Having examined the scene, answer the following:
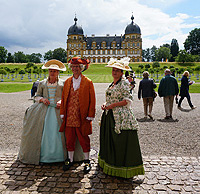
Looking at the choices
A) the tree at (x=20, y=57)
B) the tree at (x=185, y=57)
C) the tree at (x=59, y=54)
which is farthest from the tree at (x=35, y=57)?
the tree at (x=185, y=57)

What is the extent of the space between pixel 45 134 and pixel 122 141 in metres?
1.52

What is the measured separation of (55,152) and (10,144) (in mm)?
1780

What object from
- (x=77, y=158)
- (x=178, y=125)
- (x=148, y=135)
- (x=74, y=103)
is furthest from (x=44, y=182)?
(x=178, y=125)

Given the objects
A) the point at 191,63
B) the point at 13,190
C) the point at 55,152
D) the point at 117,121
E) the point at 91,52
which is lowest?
the point at 13,190

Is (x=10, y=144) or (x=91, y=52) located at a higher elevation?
(x=91, y=52)

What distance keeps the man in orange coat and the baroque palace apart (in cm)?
8882

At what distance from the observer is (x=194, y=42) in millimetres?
89750

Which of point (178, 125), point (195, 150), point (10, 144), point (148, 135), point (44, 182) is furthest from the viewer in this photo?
point (178, 125)

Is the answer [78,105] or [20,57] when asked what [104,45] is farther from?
[78,105]

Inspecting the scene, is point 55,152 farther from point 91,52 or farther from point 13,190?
point 91,52

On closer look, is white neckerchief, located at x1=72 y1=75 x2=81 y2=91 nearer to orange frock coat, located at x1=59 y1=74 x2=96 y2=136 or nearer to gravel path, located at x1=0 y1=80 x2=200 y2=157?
orange frock coat, located at x1=59 y1=74 x2=96 y2=136

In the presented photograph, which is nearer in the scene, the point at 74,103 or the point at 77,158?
the point at 74,103

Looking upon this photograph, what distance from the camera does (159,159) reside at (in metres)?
4.19

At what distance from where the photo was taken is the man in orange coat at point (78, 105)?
3672mm
